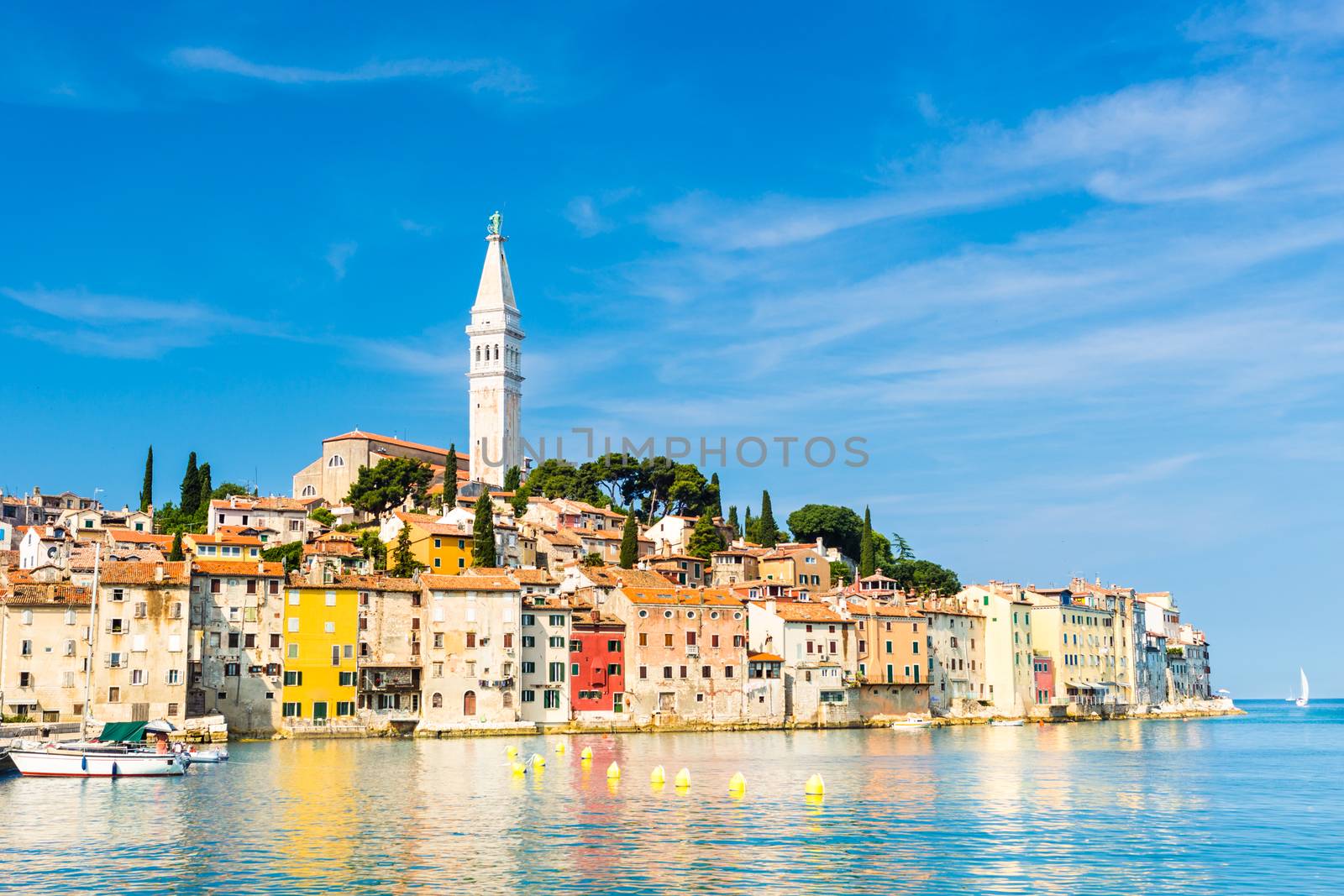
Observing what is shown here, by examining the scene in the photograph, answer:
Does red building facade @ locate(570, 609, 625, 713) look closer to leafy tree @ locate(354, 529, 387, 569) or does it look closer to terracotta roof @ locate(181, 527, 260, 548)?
leafy tree @ locate(354, 529, 387, 569)

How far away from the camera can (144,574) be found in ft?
231

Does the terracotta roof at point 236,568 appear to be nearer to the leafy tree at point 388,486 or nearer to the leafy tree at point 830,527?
the leafy tree at point 388,486

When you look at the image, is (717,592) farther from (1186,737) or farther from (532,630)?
(1186,737)

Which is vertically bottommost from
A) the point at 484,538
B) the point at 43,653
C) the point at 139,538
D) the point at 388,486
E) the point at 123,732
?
the point at 123,732

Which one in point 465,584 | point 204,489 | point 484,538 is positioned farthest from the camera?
point 204,489

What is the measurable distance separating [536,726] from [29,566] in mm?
42675

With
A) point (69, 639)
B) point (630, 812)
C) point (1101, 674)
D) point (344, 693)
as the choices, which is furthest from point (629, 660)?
point (1101, 674)

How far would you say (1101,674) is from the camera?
373 feet

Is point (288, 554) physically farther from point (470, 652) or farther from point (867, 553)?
point (867, 553)

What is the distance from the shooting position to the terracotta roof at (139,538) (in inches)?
3642

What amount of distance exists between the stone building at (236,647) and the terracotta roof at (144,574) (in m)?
0.85

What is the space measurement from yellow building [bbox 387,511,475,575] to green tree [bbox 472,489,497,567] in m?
2.60

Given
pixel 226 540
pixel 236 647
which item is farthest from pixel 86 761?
pixel 226 540

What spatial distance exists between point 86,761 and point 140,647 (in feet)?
63.7
